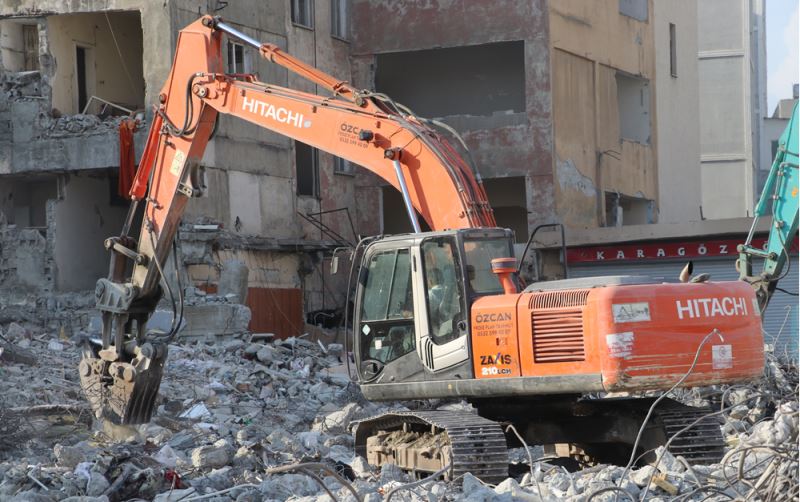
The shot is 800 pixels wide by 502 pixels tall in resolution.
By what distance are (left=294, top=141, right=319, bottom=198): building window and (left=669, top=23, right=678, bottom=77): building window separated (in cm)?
1213

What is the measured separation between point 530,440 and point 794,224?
6.65 m

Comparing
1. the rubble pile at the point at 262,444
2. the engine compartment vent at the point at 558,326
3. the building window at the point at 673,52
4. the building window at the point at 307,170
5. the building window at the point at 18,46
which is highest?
the building window at the point at 673,52

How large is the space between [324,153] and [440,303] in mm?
18320

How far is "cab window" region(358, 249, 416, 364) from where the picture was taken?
11.9 m

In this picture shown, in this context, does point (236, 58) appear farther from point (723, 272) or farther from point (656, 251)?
point (723, 272)

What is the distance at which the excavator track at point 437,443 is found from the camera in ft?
36.8

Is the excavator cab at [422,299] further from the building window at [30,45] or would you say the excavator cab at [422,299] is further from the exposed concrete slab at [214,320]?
the building window at [30,45]

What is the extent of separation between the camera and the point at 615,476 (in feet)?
33.2

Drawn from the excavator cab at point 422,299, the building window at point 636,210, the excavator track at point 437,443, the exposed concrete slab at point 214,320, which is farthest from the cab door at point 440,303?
the building window at point 636,210

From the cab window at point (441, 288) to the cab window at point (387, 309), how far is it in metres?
0.25

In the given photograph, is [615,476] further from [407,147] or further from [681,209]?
[681,209]

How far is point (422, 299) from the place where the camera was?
461 inches

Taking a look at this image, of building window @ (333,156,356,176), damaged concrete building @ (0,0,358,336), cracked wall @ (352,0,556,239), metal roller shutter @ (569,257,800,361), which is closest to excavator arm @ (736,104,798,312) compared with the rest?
metal roller shutter @ (569,257,800,361)

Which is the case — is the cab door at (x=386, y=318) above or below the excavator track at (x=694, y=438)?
above
